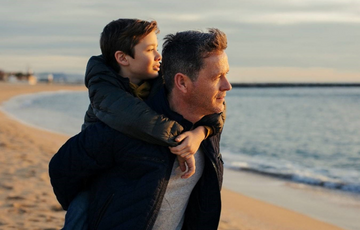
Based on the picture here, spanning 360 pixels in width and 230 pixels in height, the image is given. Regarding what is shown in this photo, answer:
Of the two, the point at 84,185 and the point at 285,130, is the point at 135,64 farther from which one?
the point at 285,130

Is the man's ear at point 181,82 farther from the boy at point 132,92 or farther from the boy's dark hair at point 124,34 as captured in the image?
the boy's dark hair at point 124,34

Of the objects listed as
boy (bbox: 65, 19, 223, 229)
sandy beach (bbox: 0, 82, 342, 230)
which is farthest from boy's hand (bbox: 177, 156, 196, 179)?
sandy beach (bbox: 0, 82, 342, 230)

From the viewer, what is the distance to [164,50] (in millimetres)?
2412

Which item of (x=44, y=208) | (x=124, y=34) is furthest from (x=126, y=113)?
(x=44, y=208)

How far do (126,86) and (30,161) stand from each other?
6548 millimetres

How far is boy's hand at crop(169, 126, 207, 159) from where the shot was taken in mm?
2352

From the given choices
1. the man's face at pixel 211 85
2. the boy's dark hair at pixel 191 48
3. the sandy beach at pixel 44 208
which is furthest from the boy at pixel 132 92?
the sandy beach at pixel 44 208

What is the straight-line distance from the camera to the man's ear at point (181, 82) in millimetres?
2373

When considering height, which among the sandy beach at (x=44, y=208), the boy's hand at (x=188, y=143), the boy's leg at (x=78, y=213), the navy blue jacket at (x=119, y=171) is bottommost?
the sandy beach at (x=44, y=208)

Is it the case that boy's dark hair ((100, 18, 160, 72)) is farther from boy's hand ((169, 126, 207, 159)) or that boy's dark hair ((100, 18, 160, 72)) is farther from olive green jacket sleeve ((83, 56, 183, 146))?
boy's hand ((169, 126, 207, 159))

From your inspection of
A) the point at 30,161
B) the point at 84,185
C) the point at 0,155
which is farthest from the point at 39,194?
the point at 84,185

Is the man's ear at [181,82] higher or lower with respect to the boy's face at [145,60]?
lower

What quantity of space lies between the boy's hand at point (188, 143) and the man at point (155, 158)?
0.08m

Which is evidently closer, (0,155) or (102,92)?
(102,92)
